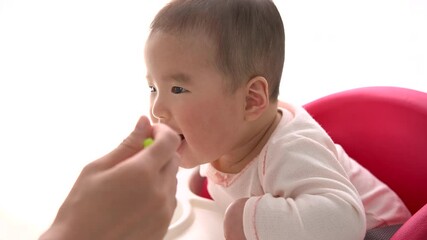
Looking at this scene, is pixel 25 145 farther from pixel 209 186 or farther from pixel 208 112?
pixel 208 112

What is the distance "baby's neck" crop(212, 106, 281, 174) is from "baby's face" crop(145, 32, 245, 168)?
43 millimetres

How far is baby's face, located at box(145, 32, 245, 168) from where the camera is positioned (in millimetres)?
→ 814

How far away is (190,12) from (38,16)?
565 millimetres

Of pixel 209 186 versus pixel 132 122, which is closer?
pixel 209 186

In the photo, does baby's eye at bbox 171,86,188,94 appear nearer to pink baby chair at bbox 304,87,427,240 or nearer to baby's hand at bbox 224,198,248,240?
baby's hand at bbox 224,198,248,240

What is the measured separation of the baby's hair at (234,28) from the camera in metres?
0.81

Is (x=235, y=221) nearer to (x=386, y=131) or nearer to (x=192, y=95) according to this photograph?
(x=192, y=95)

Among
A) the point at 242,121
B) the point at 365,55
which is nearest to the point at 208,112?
the point at 242,121

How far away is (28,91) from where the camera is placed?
1246 mm

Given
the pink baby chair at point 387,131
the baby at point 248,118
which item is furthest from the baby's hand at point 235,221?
the pink baby chair at point 387,131

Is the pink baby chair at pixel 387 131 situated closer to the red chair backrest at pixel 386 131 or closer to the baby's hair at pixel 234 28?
the red chair backrest at pixel 386 131

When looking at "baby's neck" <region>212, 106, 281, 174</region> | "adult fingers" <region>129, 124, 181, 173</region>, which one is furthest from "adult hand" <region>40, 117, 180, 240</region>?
"baby's neck" <region>212, 106, 281, 174</region>

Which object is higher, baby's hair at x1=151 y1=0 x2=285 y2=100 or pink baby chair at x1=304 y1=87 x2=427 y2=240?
baby's hair at x1=151 y1=0 x2=285 y2=100

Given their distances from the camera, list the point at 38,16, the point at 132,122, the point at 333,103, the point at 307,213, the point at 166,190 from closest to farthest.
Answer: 1. the point at 166,190
2. the point at 307,213
3. the point at 333,103
4. the point at 38,16
5. the point at 132,122
